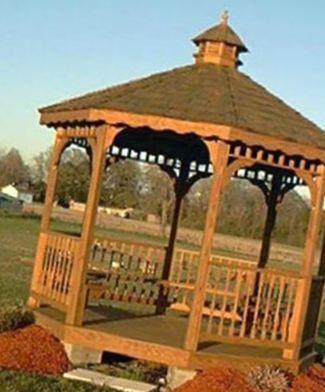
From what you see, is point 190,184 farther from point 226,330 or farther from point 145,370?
point 145,370

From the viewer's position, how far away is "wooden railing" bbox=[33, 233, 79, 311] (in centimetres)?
1141

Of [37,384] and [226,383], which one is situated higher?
[226,383]

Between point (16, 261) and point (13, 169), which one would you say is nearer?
point (16, 261)

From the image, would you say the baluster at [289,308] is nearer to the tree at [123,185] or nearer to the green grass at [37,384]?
the green grass at [37,384]

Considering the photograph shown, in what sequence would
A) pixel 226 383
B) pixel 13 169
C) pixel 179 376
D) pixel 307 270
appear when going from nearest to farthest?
pixel 226 383, pixel 179 376, pixel 307 270, pixel 13 169

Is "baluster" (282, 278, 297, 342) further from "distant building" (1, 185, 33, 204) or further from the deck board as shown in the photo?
"distant building" (1, 185, 33, 204)

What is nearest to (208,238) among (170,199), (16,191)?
(170,199)

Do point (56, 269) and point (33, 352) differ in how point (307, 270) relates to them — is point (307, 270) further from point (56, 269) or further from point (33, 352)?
point (33, 352)

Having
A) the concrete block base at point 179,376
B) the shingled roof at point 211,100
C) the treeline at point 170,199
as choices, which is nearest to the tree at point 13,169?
the treeline at point 170,199

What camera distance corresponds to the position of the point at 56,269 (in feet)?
39.0

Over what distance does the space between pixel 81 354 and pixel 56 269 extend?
5.37ft

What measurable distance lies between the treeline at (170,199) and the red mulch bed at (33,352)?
1755 inches

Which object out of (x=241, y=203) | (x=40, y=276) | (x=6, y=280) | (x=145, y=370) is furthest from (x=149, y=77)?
(x=241, y=203)

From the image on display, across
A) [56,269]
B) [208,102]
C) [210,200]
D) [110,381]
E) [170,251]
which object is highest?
[208,102]
